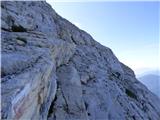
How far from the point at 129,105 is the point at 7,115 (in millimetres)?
22956

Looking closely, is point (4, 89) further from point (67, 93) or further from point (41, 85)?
point (67, 93)

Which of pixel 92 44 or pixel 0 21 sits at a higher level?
pixel 0 21

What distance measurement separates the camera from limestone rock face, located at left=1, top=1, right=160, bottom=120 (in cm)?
1411

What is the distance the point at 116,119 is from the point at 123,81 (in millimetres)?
13122

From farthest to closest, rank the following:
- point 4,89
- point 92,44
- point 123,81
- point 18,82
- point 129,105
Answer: point 92,44 → point 123,81 → point 129,105 → point 18,82 → point 4,89

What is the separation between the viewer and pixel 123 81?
39.6m

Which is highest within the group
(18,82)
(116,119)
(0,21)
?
(0,21)

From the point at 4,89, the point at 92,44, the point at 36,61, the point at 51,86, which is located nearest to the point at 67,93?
the point at 51,86

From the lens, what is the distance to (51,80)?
20688 mm

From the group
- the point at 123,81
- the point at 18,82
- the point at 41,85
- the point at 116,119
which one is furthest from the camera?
the point at 123,81

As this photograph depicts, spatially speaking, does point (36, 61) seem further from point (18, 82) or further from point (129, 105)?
point (129, 105)

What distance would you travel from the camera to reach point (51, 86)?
20.6 metres

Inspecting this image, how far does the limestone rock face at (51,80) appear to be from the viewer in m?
14.1

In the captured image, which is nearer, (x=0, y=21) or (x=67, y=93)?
(x=0, y=21)
